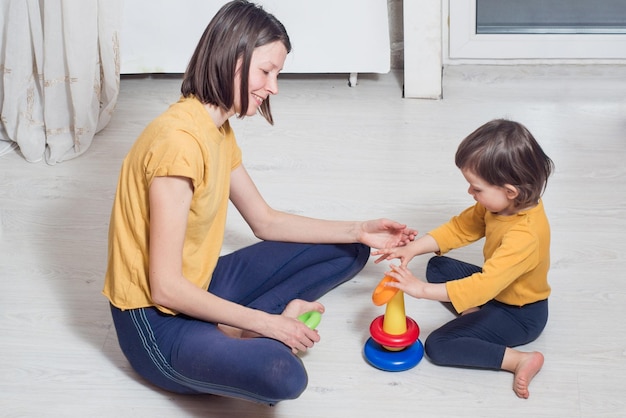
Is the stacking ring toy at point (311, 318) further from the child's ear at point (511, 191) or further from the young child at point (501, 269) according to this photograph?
the child's ear at point (511, 191)

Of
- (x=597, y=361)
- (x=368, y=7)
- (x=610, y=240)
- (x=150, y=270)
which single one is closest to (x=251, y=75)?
(x=150, y=270)

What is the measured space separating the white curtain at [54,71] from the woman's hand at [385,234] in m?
0.97

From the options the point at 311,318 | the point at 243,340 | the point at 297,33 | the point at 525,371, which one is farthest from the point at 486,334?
the point at 297,33

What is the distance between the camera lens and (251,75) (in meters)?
1.49

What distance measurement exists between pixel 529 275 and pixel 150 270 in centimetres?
69

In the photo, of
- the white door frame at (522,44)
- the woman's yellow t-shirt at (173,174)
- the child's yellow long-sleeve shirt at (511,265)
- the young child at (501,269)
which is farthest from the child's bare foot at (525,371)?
the white door frame at (522,44)

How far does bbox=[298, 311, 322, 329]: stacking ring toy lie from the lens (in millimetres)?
1691

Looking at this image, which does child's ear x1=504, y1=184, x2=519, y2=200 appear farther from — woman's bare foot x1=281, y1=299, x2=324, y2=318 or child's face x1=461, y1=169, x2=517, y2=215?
woman's bare foot x1=281, y1=299, x2=324, y2=318

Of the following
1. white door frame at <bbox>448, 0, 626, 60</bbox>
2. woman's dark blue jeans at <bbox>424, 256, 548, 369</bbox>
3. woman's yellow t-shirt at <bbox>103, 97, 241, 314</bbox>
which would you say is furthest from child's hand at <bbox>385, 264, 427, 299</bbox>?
white door frame at <bbox>448, 0, 626, 60</bbox>

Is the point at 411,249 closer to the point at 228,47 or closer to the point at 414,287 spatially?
the point at 414,287

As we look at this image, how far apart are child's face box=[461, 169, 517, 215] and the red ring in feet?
0.85

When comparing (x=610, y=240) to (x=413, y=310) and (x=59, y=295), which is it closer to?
(x=413, y=310)

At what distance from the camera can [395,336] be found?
1657mm

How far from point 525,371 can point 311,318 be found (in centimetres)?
39
